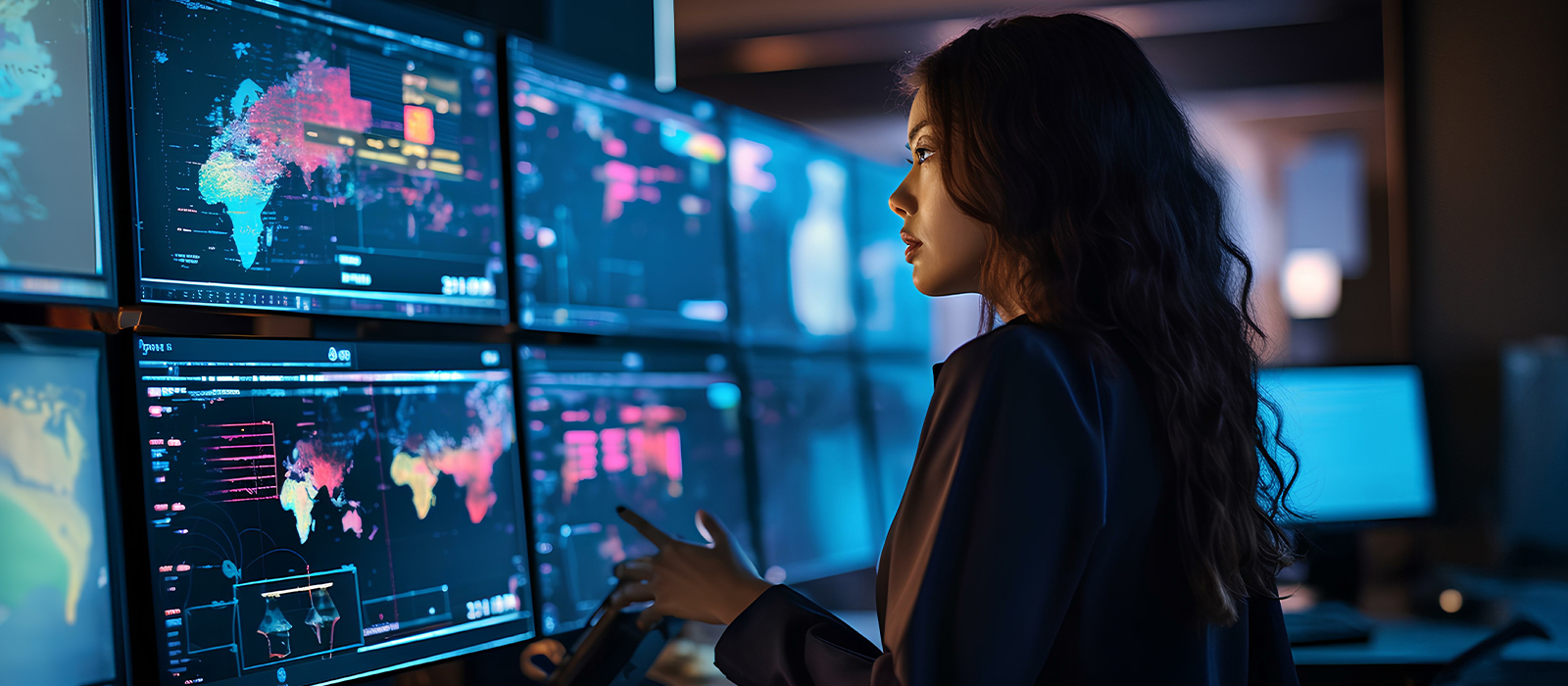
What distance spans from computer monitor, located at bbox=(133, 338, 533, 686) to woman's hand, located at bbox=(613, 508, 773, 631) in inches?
8.5

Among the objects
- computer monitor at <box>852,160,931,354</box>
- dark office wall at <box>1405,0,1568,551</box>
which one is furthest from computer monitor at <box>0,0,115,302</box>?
dark office wall at <box>1405,0,1568,551</box>

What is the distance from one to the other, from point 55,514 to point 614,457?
0.68 meters

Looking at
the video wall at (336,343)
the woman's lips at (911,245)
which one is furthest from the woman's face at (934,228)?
the video wall at (336,343)

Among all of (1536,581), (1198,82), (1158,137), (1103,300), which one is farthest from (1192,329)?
(1198,82)

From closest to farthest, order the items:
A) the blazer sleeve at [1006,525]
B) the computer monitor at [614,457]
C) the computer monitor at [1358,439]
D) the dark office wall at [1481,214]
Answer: the blazer sleeve at [1006,525], the computer monitor at [614,457], the computer monitor at [1358,439], the dark office wall at [1481,214]

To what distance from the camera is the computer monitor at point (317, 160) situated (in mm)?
911

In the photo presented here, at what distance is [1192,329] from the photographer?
828mm

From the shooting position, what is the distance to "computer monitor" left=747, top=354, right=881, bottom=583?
66.6 inches

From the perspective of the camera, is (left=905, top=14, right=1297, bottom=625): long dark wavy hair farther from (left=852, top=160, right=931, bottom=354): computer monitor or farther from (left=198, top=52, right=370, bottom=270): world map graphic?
(left=852, top=160, right=931, bottom=354): computer monitor

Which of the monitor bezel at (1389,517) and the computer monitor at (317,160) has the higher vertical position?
the computer monitor at (317,160)

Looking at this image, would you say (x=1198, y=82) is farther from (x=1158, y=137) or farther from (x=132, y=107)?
(x=132, y=107)

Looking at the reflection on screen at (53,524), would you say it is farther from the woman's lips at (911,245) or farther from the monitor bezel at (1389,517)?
the monitor bezel at (1389,517)

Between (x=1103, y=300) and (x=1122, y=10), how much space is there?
2.27 meters

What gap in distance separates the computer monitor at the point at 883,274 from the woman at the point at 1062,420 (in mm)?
1134
